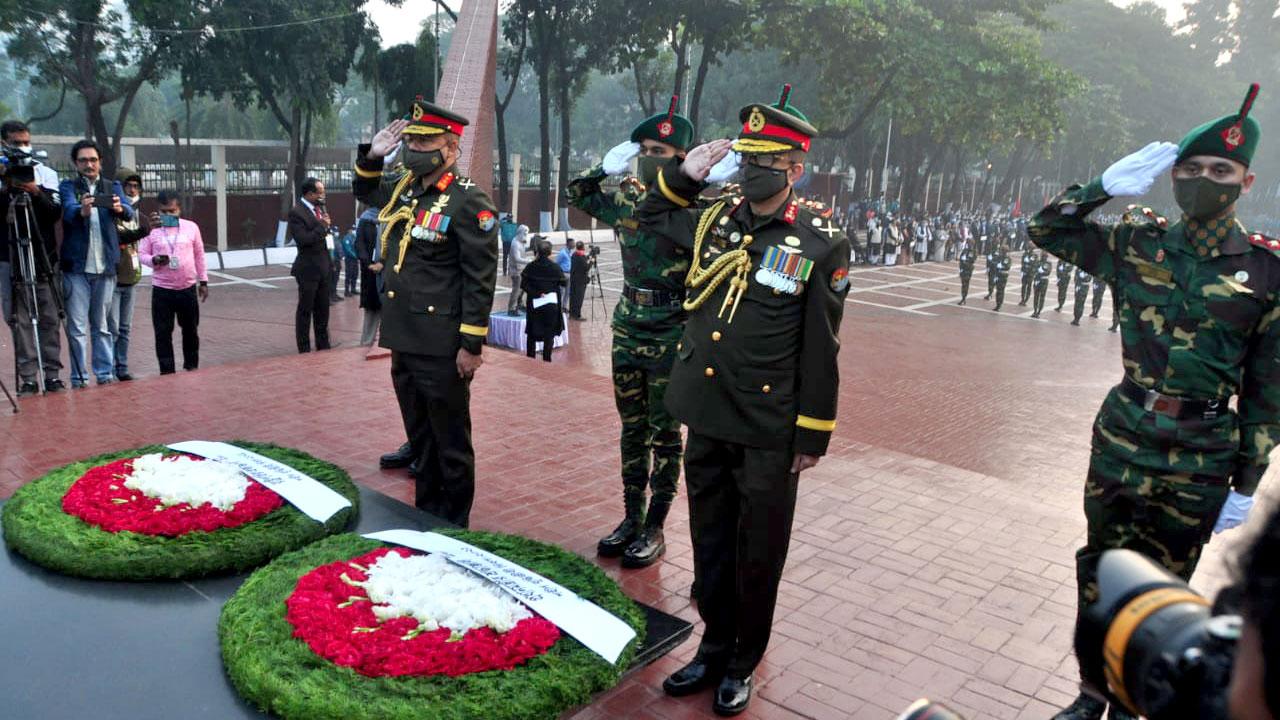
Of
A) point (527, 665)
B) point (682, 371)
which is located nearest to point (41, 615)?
point (527, 665)

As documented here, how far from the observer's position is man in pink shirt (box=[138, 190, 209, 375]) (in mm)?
A: 8055

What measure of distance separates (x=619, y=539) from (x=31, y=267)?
16.2ft

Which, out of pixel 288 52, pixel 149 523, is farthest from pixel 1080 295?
pixel 288 52

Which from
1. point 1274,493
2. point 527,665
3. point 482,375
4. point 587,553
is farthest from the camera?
point 482,375

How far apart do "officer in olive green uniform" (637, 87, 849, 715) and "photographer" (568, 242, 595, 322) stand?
419 inches

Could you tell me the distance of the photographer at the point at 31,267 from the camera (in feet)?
21.5

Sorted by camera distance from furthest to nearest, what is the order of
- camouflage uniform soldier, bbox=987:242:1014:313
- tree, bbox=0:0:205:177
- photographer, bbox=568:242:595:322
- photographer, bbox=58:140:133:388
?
camouflage uniform soldier, bbox=987:242:1014:313 < tree, bbox=0:0:205:177 < photographer, bbox=568:242:595:322 < photographer, bbox=58:140:133:388

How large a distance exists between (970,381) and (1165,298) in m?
9.26

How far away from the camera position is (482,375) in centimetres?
781

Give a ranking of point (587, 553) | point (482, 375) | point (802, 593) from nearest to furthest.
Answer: point (802, 593) → point (587, 553) → point (482, 375)

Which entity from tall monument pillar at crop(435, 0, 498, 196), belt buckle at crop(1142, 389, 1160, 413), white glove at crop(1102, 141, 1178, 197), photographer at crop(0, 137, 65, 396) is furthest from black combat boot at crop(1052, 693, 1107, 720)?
tall monument pillar at crop(435, 0, 498, 196)

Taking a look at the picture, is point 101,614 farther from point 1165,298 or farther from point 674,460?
point 1165,298

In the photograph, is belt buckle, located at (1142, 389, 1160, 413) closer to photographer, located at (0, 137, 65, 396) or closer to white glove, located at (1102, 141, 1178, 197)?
white glove, located at (1102, 141, 1178, 197)

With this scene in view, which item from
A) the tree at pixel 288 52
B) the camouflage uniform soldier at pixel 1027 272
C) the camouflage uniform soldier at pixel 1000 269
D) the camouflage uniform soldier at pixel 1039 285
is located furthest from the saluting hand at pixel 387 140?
the tree at pixel 288 52
